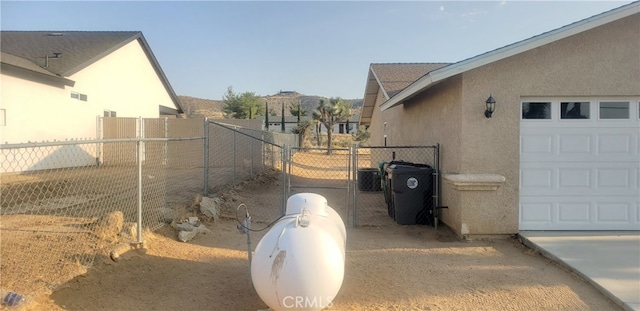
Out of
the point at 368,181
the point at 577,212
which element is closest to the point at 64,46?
the point at 368,181

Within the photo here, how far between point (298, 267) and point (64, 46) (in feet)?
62.3

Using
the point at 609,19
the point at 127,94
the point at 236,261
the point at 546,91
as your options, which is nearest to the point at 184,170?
the point at 127,94

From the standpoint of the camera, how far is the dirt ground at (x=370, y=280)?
14.2 feet

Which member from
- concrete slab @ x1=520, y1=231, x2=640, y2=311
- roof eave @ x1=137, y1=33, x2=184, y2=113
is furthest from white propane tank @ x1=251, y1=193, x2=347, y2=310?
roof eave @ x1=137, y1=33, x2=184, y2=113

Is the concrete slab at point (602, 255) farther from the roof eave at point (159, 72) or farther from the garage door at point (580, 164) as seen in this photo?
the roof eave at point (159, 72)

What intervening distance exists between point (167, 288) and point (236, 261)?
128 centimetres

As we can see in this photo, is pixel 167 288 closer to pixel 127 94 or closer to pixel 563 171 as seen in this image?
pixel 563 171

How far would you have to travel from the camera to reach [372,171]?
13211 millimetres

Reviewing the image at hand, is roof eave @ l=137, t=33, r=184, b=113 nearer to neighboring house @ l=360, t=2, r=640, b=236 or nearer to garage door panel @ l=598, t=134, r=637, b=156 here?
neighboring house @ l=360, t=2, r=640, b=236

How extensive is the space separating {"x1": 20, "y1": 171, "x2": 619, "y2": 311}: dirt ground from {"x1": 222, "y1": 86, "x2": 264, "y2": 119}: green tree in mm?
44589

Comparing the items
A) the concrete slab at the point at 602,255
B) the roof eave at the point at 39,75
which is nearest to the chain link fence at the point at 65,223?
the roof eave at the point at 39,75

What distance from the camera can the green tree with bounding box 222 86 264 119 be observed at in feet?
168

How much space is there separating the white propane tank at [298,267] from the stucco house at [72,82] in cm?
1246

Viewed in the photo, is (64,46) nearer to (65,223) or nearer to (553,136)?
(65,223)
